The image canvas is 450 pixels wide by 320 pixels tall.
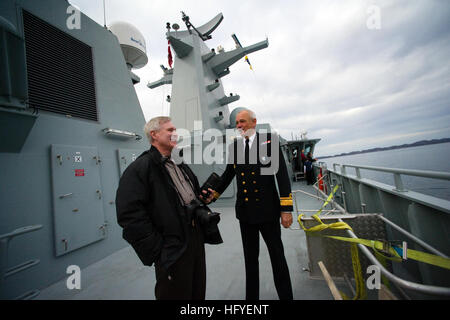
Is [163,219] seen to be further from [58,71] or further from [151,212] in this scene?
[58,71]

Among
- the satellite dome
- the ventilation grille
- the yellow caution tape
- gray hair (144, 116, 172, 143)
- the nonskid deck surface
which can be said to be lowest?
the nonskid deck surface

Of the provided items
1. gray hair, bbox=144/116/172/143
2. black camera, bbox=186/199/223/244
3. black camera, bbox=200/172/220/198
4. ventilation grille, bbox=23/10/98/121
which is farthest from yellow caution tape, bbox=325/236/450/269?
ventilation grille, bbox=23/10/98/121

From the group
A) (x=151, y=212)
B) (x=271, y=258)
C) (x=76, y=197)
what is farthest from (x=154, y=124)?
(x=76, y=197)

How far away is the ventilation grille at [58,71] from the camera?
2545 mm

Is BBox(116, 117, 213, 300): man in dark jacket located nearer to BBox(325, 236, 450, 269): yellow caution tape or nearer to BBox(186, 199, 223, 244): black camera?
BBox(186, 199, 223, 244): black camera

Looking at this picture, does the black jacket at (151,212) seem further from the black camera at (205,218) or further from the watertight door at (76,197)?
the watertight door at (76,197)

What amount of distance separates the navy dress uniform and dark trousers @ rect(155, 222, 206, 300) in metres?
0.47

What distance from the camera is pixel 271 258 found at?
5.16ft

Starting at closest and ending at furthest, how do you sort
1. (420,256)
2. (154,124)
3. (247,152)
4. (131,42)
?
(420,256) → (154,124) → (247,152) → (131,42)

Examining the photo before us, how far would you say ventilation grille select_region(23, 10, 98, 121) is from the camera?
2545 mm

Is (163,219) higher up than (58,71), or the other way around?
(58,71)

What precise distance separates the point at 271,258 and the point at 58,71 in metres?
4.02

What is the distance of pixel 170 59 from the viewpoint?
690cm
